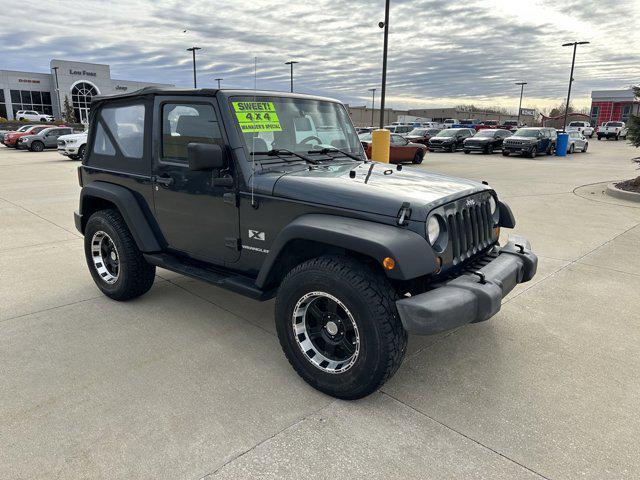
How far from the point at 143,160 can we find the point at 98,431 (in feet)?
7.41

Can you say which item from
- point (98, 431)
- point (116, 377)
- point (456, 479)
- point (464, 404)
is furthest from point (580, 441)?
point (116, 377)

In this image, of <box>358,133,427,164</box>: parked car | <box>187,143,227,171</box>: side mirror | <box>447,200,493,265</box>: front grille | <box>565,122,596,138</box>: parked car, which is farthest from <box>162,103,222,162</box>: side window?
<box>565,122,596,138</box>: parked car

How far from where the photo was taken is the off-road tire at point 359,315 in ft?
8.65

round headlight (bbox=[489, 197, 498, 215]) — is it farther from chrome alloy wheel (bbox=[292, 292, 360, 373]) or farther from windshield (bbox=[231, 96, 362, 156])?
chrome alloy wheel (bbox=[292, 292, 360, 373])

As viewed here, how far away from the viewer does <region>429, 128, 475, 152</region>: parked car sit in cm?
2724

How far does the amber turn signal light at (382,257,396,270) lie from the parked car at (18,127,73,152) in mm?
29448

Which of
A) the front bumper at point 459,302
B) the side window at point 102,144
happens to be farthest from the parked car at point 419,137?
the front bumper at point 459,302

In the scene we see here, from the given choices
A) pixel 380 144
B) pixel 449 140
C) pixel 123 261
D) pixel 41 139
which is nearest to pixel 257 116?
pixel 123 261

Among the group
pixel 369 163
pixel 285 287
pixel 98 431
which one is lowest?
pixel 98 431

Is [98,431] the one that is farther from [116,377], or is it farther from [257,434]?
[257,434]

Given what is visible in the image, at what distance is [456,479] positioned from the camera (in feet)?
7.38

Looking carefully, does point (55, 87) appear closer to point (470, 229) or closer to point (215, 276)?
point (215, 276)

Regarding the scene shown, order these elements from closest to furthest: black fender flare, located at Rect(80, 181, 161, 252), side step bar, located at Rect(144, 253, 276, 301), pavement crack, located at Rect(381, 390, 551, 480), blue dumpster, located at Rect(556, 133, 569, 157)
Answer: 1. pavement crack, located at Rect(381, 390, 551, 480)
2. side step bar, located at Rect(144, 253, 276, 301)
3. black fender flare, located at Rect(80, 181, 161, 252)
4. blue dumpster, located at Rect(556, 133, 569, 157)

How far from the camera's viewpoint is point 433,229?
2834mm
